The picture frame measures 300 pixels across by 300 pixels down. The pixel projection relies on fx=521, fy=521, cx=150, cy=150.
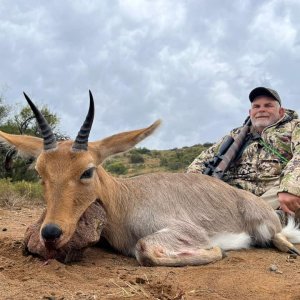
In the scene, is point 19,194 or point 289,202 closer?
point 289,202

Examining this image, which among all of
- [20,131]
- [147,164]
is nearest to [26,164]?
[20,131]

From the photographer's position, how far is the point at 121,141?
6207 millimetres

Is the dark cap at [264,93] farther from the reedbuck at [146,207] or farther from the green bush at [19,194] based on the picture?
the green bush at [19,194]

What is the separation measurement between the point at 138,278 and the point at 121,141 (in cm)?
208

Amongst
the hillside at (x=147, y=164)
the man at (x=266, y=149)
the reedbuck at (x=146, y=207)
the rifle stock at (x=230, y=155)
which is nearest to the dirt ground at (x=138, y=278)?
the reedbuck at (x=146, y=207)

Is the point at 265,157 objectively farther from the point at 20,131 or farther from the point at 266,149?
the point at 20,131

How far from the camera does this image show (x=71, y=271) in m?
5.09

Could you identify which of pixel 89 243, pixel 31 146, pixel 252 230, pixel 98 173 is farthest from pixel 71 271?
pixel 252 230

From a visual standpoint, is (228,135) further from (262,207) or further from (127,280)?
(127,280)

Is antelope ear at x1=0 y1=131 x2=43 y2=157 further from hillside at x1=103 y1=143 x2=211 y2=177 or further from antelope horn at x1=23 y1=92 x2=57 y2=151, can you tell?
hillside at x1=103 y1=143 x2=211 y2=177

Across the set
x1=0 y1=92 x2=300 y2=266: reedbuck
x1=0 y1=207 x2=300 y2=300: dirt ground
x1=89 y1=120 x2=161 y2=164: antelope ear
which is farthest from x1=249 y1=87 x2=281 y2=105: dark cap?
x1=89 y1=120 x2=161 y2=164: antelope ear

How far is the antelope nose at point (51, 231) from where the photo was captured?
4941 mm

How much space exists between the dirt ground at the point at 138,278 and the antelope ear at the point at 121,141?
3.95ft

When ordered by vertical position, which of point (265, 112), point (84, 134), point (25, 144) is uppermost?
point (265, 112)
